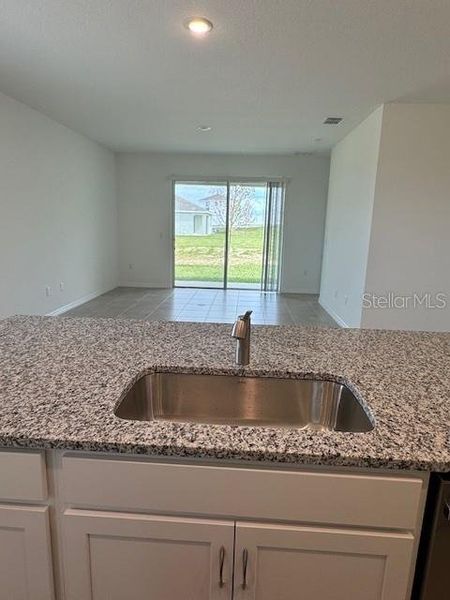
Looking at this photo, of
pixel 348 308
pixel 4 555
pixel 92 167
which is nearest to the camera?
pixel 4 555

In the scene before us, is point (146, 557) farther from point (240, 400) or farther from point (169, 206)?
point (169, 206)

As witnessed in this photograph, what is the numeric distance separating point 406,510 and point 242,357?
63 cm

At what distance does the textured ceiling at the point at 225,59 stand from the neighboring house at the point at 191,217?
273 centimetres

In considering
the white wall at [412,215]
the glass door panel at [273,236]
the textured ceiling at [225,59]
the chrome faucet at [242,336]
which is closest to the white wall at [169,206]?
the glass door panel at [273,236]

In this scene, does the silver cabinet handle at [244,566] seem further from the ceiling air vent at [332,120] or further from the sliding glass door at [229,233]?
the sliding glass door at [229,233]

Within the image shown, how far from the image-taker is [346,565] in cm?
84

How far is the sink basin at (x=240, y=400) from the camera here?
4.00 ft

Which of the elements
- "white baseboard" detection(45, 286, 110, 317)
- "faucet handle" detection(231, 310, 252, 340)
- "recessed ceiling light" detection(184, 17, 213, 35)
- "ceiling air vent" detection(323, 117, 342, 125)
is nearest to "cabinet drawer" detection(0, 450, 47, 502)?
"faucet handle" detection(231, 310, 252, 340)

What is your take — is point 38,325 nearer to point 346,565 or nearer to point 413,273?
point 346,565

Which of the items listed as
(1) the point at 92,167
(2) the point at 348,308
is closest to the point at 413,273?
(2) the point at 348,308

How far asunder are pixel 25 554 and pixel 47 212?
15.3 ft

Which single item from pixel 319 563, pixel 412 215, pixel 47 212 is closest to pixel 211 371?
pixel 319 563

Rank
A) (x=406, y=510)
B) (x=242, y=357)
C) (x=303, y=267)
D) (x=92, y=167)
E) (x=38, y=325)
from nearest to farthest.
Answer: (x=406, y=510)
(x=242, y=357)
(x=38, y=325)
(x=92, y=167)
(x=303, y=267)

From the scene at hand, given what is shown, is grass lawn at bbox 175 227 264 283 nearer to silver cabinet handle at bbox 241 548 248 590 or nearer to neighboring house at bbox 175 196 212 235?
neighboring house at bbox 175 196 212 235
